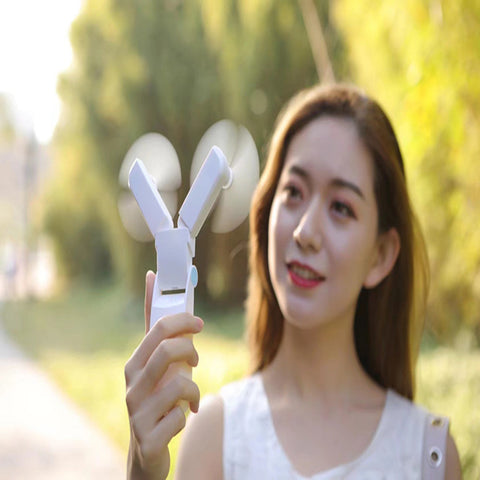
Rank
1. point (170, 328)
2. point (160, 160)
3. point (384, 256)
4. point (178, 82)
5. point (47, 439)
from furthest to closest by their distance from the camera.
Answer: point (178, 82) → point (47, 439) → point (384, 256) → point (160, 160) → point (170, 328)

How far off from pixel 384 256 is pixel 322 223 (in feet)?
0.65

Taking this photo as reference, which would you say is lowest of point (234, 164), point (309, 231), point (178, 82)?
point (309, 231)

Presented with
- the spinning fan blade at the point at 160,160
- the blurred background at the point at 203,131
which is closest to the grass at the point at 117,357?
the blurred background at the point at 203,131

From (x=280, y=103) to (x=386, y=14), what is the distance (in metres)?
5.16

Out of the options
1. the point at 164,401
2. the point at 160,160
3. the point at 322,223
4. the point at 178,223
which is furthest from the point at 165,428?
the point at 322,223

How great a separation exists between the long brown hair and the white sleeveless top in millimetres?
107

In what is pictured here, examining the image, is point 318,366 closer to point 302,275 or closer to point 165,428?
point 302,275

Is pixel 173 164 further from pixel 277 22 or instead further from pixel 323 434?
pixel 277 22

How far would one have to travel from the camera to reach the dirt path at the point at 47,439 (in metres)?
4.12

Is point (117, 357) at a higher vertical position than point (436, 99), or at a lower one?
lower

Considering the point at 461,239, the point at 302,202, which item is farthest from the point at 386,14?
the point at 302,202

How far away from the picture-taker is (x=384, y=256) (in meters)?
1.29

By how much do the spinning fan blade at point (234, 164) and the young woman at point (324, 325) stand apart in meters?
0.09

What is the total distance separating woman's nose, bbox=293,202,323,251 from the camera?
3.65ft
